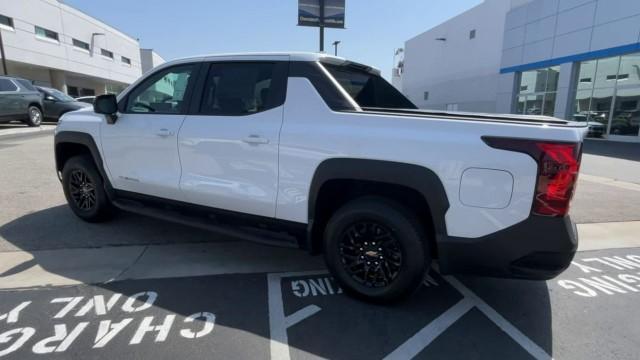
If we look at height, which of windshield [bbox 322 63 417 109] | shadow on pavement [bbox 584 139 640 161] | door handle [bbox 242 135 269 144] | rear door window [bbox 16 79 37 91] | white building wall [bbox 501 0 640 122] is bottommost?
shadow on pavement [bbox 584 139 640 161]

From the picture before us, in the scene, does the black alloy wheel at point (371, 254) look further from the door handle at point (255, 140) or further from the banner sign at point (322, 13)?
the banner sign at point (322, 13)

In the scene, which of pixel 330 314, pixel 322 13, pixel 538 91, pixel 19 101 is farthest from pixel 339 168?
pixel 538 91

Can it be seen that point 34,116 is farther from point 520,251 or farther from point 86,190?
point 520,251

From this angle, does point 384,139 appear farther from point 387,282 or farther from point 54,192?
point 54,192

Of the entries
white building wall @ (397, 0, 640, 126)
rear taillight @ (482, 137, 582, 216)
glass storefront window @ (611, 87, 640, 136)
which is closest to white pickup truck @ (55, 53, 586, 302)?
rear taillight @ (482, 137, 582, 216)

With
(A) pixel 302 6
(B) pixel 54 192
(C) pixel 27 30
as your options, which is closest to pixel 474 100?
(A) pixel 302 6

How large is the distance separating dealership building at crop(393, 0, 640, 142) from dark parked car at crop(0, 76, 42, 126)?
24066mm

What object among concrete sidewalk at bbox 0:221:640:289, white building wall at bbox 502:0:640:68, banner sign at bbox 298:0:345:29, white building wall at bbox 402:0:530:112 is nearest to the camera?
concrete sidewalk at bbox 0:221:640:289

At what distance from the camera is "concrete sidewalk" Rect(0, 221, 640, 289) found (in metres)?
3.24

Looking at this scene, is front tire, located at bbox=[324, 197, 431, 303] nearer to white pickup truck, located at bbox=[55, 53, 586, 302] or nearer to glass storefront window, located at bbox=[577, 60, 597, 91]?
white pickup truck, located at bbox=[55, 53, 586, 302]

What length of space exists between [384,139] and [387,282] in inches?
41.9

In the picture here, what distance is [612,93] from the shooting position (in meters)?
16.8

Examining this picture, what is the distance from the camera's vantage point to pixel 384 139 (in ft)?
8.36

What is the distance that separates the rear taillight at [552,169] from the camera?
85.0 inches
